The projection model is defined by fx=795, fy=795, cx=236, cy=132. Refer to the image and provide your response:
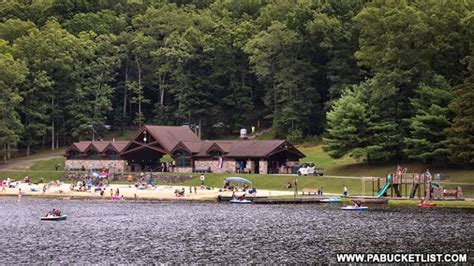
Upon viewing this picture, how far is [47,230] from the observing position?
197 feet

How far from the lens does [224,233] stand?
185ft

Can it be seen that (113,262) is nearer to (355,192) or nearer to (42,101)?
(355,192)

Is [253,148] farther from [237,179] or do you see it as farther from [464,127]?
[464,127]

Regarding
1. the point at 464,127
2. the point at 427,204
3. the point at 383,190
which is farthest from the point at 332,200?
the point at 464,127

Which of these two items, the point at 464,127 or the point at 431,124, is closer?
the point at 464,127

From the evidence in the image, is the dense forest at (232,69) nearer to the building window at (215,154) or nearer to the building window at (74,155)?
the building window at (74,155)

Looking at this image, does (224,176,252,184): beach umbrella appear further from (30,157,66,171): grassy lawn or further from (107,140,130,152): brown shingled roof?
(30,157,66,171): grassy lawn

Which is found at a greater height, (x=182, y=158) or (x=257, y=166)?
(x=182, y=158)

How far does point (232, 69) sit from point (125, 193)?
5001 cm

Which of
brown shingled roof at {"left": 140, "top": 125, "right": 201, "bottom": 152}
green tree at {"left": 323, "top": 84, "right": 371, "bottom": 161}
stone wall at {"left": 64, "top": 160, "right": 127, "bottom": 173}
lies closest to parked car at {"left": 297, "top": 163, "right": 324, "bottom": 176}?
green tree at {"left": 323, "top": 84, "right": 371, "bottom": 161}

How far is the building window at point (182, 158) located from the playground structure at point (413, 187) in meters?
29.3

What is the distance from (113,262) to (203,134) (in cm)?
9005

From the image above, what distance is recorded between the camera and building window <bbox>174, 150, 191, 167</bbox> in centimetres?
10500

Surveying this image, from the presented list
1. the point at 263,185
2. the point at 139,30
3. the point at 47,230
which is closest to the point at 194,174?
the point at 263,185
